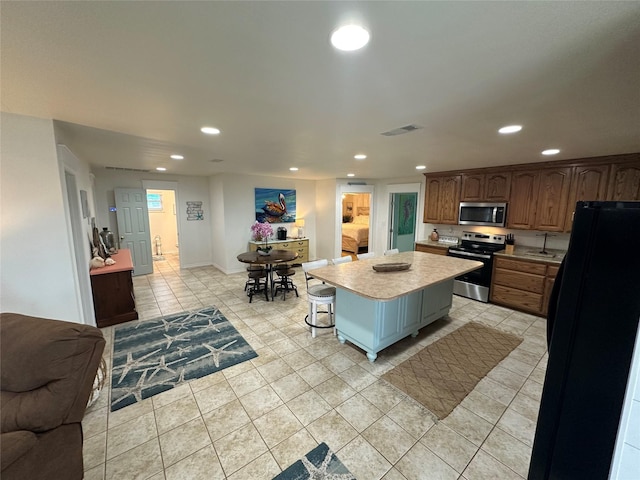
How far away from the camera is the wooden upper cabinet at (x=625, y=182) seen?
3221 millimetres

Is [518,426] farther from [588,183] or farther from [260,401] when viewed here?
[588,183]

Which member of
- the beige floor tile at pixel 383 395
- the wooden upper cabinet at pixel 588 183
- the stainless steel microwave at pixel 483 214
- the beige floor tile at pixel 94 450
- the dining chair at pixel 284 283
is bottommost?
the beige floor tile at pixel 94 450

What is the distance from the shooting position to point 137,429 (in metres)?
1.94

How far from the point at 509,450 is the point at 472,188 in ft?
13.4

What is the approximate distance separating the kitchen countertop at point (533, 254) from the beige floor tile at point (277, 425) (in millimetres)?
4041

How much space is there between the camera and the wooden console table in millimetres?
3461

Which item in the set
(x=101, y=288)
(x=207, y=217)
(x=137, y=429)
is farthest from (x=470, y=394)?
(x=207, y=217)

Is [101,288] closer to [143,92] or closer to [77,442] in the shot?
[77,442]

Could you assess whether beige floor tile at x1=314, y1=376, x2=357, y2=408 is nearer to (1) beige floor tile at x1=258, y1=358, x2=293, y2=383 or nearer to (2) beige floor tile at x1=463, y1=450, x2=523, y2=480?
(1) beige floor tile at x1=258, y1=358, x2=293, y2=383

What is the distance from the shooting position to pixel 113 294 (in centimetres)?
Answer: 357

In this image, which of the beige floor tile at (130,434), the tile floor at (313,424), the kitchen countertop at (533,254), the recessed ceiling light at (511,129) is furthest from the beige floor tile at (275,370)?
the kitchen countertop at (533,254)

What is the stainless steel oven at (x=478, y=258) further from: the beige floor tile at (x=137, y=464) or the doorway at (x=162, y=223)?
the doorway at (x=162, y=223)

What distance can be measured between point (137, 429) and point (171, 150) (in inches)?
119

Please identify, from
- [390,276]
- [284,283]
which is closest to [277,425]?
[390,276]
